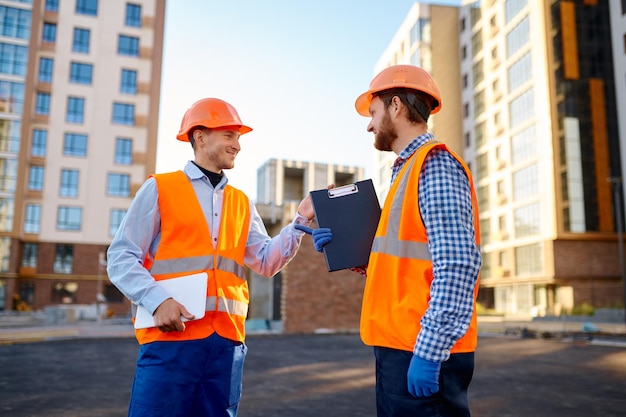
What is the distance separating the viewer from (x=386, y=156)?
66500mm

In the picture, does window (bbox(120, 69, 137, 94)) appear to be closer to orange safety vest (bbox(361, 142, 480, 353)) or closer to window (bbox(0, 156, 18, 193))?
window (bbox(0, 156, 18, 193))

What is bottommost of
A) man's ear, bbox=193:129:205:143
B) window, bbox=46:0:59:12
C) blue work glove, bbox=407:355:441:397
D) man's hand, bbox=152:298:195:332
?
blue work glove, bbox=407:355:441:397

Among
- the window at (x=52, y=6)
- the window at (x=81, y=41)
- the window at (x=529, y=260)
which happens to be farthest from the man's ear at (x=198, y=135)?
the window at (x=52, y=6)

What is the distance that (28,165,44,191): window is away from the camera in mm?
42125

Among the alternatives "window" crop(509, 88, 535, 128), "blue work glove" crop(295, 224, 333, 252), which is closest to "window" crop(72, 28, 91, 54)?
"window" crop(509, 88, 535, 128)

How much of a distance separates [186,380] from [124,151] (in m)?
44.7

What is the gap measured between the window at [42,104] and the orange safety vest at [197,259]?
4588cm

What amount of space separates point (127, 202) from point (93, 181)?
3.17 meters

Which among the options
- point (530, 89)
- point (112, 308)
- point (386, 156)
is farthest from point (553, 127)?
point (112, 308)

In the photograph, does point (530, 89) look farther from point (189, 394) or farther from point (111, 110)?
point (189, 394)

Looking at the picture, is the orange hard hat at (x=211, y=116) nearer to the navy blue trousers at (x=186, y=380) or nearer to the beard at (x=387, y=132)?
the beard at (x=387, y=132)

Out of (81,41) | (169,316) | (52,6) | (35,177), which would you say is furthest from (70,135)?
(169,316)

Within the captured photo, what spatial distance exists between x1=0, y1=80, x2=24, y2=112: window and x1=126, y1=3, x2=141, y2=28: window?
10588 mm

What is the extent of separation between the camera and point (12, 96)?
42125mm
